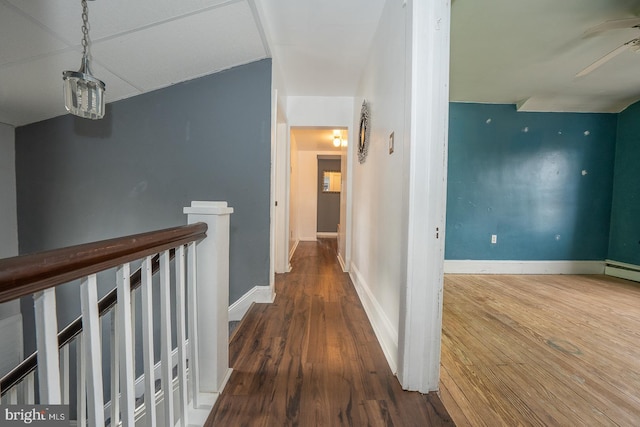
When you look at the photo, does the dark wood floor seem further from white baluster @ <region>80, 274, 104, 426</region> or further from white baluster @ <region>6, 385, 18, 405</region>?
white baluster @ <region>6, 385, 18, 405</region>

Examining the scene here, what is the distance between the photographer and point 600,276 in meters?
3.49

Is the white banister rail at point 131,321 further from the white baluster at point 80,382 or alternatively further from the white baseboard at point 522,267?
the white baseboard at point 522,267

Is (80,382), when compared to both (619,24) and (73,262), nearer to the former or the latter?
(73,262)

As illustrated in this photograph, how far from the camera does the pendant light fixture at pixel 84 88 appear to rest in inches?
53.2

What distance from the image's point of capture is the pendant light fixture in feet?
4.43

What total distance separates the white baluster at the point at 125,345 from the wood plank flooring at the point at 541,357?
1244 millimetres

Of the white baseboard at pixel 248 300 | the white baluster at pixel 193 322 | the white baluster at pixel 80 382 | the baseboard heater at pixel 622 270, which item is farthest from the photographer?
the baseboard heater at pixel 622 270

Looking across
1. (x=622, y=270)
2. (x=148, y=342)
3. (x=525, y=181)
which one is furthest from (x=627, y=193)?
(x=148, y=342)

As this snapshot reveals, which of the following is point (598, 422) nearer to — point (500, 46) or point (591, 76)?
point (500, 46)

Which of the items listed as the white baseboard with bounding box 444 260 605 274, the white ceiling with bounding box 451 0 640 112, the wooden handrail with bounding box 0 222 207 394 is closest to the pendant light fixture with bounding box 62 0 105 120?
the wooden handrail with bounding box 0 222 207 394

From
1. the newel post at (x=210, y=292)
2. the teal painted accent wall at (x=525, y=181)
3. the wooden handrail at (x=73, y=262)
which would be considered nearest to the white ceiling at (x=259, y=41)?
the teal painted accent wall at (x=525, y=181)

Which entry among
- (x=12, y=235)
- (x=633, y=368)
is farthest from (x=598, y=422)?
(x=12, y=235)

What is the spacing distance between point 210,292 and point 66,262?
686 mm

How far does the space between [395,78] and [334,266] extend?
8.98ft
